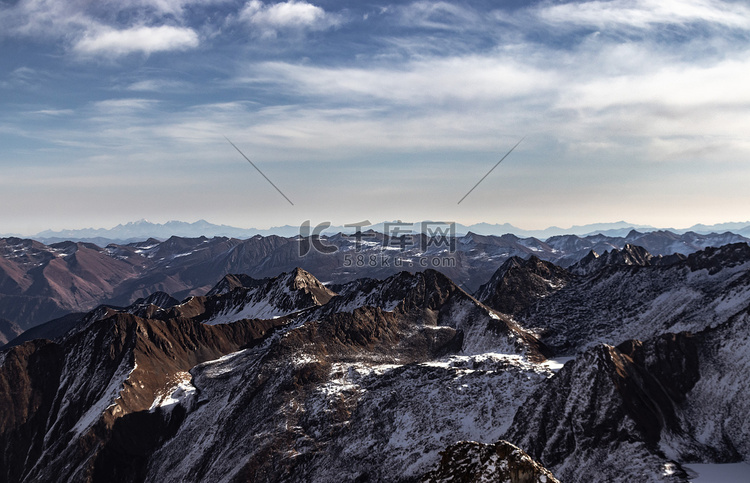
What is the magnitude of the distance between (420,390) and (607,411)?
1348 inches

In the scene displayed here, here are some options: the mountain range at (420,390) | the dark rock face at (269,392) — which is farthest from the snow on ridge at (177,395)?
the mountain range at (420,390)

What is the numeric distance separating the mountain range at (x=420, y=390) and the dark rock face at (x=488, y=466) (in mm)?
91

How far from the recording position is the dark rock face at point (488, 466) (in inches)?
957

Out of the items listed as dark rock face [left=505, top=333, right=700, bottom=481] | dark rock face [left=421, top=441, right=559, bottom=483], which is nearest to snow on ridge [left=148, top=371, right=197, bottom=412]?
dark rock face [left=505, top=333, right=700, bottom=481]

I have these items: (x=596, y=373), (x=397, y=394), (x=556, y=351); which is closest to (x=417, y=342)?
(x=556, y=351)

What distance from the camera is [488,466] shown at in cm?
2489

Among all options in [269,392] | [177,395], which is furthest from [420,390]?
[177,395]

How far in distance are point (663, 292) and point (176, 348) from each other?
15992 centimetres

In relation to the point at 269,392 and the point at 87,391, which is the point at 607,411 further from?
the point at 87,391

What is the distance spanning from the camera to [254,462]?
82500mm

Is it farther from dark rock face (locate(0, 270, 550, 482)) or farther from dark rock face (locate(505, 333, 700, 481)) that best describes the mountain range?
dark rock face (locate(0, 270, 550, 482))

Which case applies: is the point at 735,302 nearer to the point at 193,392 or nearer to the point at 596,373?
the point at 596,373

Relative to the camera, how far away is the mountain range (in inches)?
2781

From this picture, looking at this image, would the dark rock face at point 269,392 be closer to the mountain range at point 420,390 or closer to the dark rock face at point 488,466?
the mountain range at point 420,390
